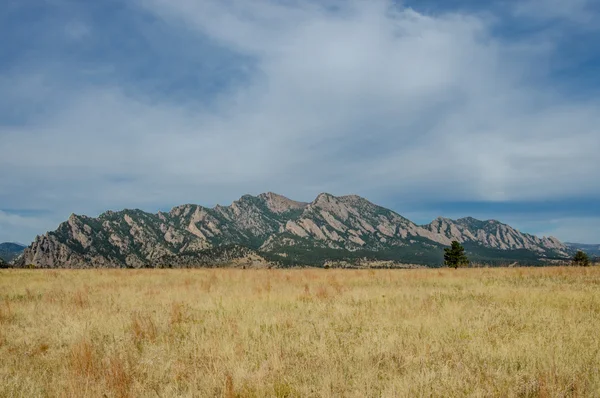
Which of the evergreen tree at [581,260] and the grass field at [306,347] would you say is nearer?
the grass field at [306,347]

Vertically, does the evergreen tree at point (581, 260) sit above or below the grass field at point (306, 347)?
below

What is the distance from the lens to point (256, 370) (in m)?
5.56

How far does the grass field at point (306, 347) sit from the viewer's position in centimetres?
488

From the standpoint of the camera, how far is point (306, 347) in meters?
6.68

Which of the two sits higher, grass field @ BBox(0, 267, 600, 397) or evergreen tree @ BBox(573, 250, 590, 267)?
grass field @ BBox(0, 267, 600, 397)

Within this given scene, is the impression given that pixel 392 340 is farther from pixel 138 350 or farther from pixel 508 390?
pixel 138 350

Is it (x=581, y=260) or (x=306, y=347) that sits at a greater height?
(x=306, y=347)

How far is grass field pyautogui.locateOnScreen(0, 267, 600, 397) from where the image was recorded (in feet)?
16.0

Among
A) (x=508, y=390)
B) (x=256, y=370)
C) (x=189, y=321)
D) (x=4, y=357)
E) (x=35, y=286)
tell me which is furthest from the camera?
(x=35, y=286)

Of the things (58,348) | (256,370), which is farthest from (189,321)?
(256,370)

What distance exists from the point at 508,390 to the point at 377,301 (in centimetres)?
705

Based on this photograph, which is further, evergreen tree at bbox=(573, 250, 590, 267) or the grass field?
evergreen tree at bbox=(573, 250, 590, 267)

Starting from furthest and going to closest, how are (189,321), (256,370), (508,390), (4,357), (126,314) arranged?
(126,314), (189,321), (4,357), (256,370), (508,390)

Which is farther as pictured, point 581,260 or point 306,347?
point 581,260
